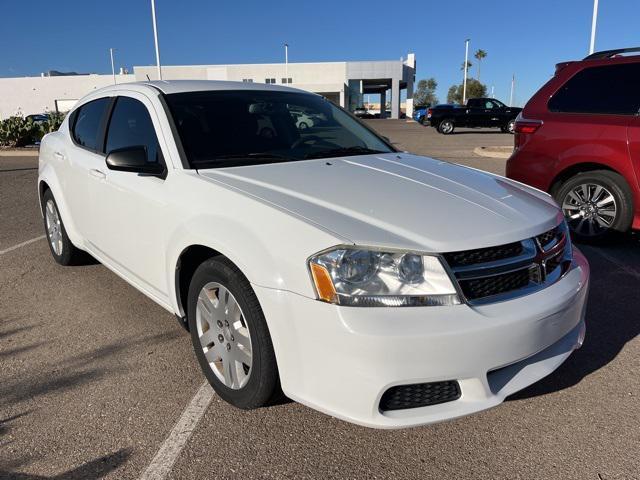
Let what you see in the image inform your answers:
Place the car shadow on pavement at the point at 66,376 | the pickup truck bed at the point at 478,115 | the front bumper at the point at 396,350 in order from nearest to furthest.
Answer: the front bumper at the point at 396,350
the car shadow on pavement at the point at 66,376
the pickup truck bed at the point at 478,115

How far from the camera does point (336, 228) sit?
2254mm

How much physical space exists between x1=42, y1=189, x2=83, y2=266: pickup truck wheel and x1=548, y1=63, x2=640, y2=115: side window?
16.3 feet

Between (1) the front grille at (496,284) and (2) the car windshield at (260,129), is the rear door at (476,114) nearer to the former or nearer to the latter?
(2) the car windshield at (260,129)

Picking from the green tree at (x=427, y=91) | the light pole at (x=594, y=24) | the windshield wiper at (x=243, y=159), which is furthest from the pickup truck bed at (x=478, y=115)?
the green tree at (x=427, y=91)

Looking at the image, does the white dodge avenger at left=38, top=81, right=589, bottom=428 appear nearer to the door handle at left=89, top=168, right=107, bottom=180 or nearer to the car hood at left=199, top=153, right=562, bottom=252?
the car hood at left=199, top=153, right=562, bottom=252

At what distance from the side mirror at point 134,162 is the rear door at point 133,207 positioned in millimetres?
66

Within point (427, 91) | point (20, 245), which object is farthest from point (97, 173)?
point (427, 91)

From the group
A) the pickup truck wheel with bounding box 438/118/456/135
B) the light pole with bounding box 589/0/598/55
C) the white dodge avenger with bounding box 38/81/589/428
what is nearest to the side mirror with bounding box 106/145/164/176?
the white dodge avenger with bounding box 38/81/589/428

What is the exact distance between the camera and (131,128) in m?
3.69

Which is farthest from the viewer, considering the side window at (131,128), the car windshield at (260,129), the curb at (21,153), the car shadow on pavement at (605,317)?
the curb at (21,153)

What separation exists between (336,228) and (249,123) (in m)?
1.58

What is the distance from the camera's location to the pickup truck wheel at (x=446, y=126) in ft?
97.7

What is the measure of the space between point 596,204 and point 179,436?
473cm

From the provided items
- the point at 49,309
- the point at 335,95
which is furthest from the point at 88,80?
the point at 49,309
